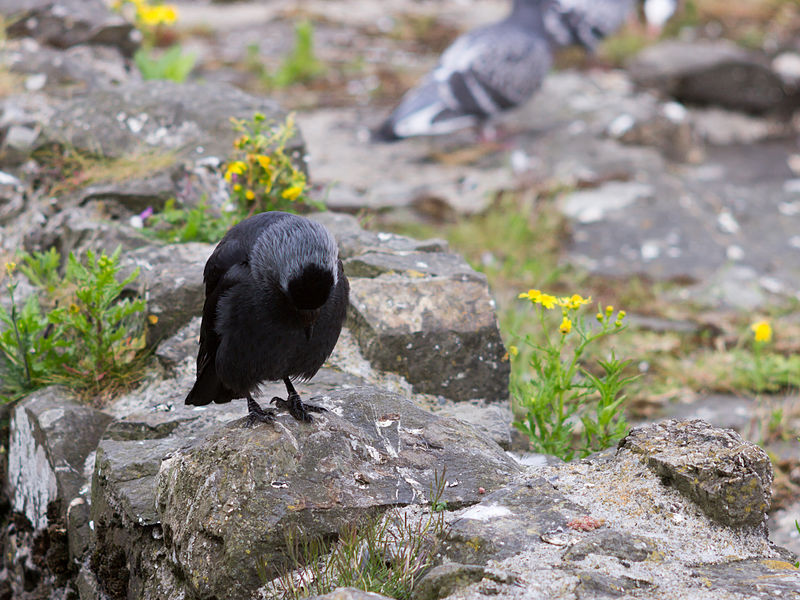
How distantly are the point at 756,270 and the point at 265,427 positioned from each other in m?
4.37

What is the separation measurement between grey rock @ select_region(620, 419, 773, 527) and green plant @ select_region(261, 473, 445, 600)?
661 mm

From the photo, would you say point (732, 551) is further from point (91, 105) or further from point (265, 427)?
point (91, 105)

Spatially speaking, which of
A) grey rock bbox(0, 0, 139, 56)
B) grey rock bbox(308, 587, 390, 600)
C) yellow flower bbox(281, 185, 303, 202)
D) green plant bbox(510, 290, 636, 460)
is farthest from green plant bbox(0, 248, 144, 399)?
grey rock bbox(0, 0, 139, 56)

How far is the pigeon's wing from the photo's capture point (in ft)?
26.2

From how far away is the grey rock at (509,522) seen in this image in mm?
2250

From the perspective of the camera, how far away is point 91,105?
Answer: 187 inches

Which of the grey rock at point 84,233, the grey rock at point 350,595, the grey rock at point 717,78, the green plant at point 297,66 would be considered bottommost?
the grey rock at point 717,78

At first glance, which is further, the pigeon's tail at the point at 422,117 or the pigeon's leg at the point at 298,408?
the pigeon's tail at the point at 422,117

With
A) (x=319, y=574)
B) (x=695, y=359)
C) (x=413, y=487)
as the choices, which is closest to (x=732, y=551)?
(x=413, y=487)

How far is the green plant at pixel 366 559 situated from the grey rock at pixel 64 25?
16.2ft

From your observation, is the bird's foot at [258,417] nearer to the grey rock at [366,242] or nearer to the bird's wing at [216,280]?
the bird's wing at [216,280]

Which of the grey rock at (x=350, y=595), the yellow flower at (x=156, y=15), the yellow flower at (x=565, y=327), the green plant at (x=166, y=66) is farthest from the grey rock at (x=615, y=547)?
the yellow flower at (x=156, y=15)

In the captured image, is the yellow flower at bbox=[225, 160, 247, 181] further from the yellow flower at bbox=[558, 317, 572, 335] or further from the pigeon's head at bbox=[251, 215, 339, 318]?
the yellow flower at bbox=[558, 317, 572, 335]

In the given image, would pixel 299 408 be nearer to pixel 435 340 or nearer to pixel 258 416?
pixel 258 416
